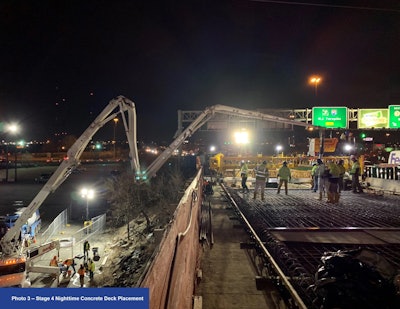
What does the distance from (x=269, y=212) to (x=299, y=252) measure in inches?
154

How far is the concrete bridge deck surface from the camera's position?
487 cm

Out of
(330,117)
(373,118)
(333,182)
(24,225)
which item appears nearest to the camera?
(333,182)

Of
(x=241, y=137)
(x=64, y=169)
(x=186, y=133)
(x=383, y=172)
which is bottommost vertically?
(x=383, y=172)

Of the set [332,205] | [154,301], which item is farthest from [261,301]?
[332,205]

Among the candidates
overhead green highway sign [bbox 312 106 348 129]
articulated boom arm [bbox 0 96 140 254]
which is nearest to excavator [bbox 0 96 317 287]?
articulated boom arm [bbox 0 96 140 254]

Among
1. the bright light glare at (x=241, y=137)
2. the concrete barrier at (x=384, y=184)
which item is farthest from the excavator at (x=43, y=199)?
the bright light glare at (x=241, y=137)

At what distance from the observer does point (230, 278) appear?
18.7 ft

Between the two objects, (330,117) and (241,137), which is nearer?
(330,117)

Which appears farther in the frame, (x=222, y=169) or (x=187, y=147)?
(x=187, y=147)

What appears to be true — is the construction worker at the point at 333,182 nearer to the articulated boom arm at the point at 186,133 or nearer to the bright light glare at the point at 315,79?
the articulated boom arm at the point at 186,133

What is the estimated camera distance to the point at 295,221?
9125 millimetres

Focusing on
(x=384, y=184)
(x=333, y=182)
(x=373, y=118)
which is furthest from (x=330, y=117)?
(x=333, y=182)

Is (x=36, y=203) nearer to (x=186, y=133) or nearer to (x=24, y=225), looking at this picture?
(x=24, y=225)

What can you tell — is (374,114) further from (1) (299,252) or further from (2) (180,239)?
(2) (180,239)
